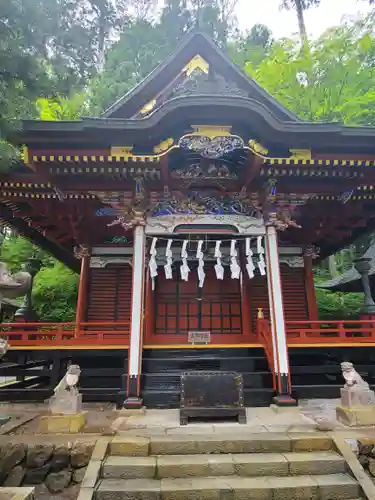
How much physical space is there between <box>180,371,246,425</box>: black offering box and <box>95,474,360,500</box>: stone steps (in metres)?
1.49

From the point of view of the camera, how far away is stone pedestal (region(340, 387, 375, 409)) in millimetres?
5362

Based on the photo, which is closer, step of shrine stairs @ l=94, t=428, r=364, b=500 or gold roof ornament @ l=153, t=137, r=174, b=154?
step of shrine stairs @ l=94, t=428, r=364, b=500

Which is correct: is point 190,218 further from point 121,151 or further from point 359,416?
point 359,416

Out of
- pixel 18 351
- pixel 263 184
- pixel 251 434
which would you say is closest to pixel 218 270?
pixel 263 184

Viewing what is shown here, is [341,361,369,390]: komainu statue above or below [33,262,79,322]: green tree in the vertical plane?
below

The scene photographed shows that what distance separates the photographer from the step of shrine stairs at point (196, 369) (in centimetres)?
665

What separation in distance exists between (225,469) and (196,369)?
3.34 meters

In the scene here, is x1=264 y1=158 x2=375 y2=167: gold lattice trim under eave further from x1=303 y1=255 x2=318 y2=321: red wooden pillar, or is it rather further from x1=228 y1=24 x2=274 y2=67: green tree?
x1=228 y1=24 x2=274 y2=67: green tree

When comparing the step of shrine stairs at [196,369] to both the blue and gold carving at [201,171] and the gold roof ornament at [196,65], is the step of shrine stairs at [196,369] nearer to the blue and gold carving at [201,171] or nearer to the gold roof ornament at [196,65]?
the blue and gold carving at [201,171]

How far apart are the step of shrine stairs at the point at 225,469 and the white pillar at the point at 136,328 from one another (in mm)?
1843

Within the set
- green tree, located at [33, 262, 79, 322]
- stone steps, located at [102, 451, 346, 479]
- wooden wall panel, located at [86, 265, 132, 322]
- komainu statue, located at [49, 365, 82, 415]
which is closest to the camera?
stone steps, located at [102, 451, 346, 479]

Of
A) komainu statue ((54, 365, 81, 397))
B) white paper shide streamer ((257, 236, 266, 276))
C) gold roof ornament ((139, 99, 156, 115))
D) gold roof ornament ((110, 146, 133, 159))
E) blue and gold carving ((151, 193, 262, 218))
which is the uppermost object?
gold roof ornament ((139, 99, 156, 115))

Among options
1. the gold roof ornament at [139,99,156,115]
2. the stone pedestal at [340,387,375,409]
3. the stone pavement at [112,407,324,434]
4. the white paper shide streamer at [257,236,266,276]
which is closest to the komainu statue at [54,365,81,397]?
the stone pavement at [112,407,324,434]

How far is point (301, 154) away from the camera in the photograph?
22.2 ft
